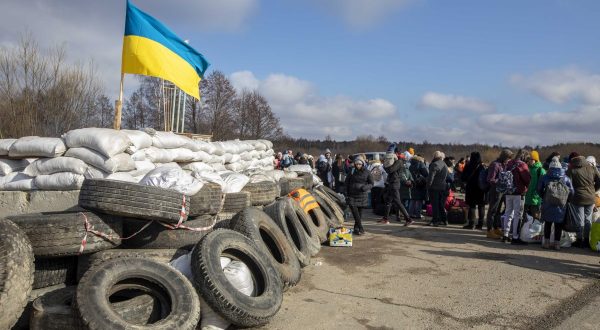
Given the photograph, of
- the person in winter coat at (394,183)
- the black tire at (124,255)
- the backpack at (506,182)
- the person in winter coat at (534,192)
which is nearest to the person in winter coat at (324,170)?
the person in winter coat at (394,183)

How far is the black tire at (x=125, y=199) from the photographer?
5016 mm

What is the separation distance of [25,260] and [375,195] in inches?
423

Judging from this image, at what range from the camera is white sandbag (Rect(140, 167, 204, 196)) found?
234 inches

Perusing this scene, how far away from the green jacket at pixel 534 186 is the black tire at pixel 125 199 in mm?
7519

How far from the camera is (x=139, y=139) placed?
7527 mm

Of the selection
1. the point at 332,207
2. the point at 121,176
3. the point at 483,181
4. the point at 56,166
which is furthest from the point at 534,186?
the point at 56,166

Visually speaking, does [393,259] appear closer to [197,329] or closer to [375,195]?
[197,329]

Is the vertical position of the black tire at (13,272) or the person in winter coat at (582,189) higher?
the person in winter coat at (582,189)

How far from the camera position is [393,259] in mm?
7633

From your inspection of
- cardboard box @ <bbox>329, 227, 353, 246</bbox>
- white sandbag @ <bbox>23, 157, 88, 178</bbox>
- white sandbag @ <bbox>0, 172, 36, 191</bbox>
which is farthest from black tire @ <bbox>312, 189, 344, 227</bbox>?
white sandbag @ <bbox>0, 172, 36, 191</bbox>

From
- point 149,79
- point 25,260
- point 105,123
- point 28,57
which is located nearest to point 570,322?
point 25,260

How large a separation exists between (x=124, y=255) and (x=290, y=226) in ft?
10.5

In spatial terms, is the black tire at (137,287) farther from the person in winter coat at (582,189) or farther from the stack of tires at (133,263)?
the person in winter coat at (582,189)

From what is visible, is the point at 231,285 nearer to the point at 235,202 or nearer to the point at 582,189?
the point at 235,202
